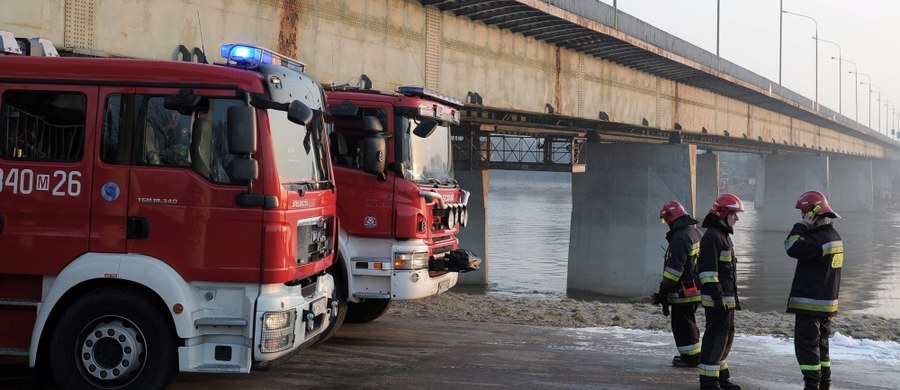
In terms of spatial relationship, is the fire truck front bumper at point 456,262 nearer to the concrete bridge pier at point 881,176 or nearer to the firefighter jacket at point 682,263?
the firefighter jacket at point 682,263

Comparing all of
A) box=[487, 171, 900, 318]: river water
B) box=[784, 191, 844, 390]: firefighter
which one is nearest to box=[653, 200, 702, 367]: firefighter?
box=[784, 191, 844, 390]: firefighter

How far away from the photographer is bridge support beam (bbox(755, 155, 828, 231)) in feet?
200

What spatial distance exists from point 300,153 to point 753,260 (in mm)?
33909

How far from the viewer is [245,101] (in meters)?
6.42

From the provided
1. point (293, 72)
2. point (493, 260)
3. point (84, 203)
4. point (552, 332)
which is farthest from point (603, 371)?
point (493, 260)

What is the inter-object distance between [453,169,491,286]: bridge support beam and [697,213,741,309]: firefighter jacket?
59.9 ft

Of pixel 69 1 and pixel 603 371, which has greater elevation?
pixel 69 1

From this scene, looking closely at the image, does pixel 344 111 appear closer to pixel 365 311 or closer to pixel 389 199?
pixel 389 199

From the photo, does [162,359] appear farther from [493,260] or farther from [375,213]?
[493,260]

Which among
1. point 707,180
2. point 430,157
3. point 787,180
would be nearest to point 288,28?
point 430,157

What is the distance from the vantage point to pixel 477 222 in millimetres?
26906

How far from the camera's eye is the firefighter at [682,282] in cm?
830

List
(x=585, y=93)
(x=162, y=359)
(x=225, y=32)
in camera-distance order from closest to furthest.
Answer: (x=162, y=359) < (x=225, y=32) < (x=585, y=93)

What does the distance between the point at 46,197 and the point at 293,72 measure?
6.76 ft
